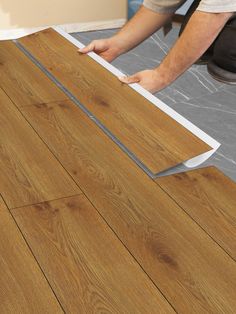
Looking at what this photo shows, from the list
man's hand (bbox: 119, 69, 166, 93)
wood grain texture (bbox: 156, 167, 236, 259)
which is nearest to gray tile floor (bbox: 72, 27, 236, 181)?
man's hand (bbox: 119, 69, 166, 93)

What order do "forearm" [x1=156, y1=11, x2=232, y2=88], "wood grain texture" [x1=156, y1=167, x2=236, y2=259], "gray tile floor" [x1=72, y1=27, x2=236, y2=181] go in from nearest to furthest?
"wood grain texture" [x1=156, y1=167, x2=236, y2=259] → "forearm" [x1=156, y1=11, x2=232, y2=88] → "gray tile floor" [x1=72, y1=27, x2=236, y2=181]

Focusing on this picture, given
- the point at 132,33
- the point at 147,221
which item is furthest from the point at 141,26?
the point at 147,221

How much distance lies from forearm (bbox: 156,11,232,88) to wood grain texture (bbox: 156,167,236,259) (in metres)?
0.44

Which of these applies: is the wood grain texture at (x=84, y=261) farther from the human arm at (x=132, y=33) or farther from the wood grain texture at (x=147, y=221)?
the human arm at (x=132, y=33)

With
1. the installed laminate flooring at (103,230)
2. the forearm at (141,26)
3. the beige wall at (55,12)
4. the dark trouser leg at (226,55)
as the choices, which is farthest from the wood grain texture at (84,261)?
the beige wall at (55,12)

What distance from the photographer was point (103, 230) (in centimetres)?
149

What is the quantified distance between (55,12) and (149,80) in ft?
7.27

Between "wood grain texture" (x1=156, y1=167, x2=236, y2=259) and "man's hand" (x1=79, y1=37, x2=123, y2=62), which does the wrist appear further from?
"wood grain texture" (x1=156, y1=167, x2=236, y2=259)

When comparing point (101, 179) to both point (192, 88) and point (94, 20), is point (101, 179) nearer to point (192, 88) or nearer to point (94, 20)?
point (192, 88)

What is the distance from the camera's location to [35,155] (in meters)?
1.82

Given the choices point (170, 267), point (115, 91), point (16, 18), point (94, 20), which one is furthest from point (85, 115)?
point (94, 20)

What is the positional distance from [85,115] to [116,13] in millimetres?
2583

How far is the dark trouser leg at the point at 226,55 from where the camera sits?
6.14 feet

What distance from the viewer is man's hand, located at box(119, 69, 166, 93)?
7.13 feet
